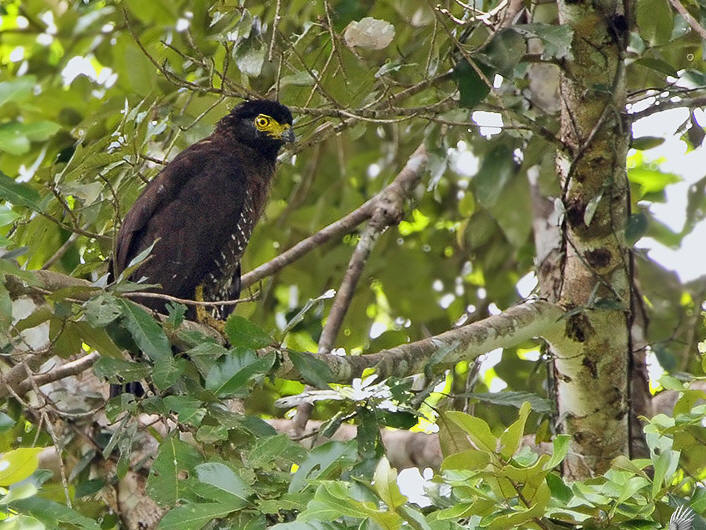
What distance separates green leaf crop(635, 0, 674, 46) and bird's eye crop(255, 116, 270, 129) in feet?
5.72

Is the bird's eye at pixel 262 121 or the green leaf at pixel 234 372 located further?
the bird's eye at pixel 262 121

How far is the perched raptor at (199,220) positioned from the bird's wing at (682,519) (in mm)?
2704

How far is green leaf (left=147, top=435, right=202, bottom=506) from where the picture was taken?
2432mm

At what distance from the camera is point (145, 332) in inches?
Answer: 108

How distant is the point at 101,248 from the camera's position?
13.7 feet

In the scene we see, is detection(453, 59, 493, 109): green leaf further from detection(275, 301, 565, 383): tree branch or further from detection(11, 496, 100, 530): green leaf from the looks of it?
detection(11, 496, 100, 530): green leaf

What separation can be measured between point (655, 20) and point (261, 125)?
6.10 ft

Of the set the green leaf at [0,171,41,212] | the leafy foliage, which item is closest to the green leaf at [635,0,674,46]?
the leafy foliage

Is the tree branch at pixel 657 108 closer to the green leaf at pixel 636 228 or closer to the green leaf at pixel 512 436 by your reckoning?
the green leaf at pixel 636 228

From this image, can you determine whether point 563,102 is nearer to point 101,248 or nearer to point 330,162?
point 101,248

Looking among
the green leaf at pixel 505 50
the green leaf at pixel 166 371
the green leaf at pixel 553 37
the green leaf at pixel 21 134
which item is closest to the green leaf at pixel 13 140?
the green leaf at pixel 21 134

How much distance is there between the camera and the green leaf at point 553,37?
3.23 metres

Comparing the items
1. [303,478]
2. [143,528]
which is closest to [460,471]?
[303,478]

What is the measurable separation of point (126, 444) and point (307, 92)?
2.01 m
